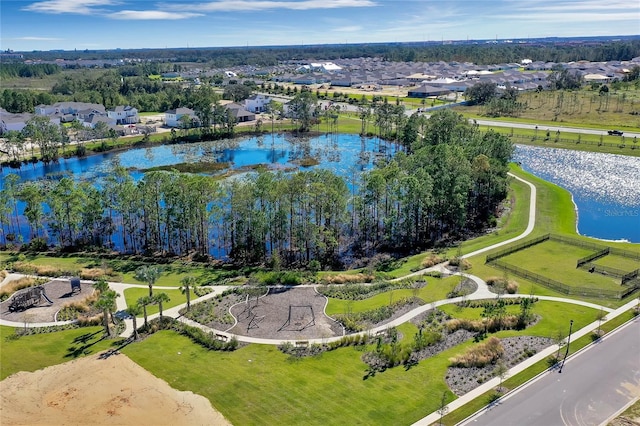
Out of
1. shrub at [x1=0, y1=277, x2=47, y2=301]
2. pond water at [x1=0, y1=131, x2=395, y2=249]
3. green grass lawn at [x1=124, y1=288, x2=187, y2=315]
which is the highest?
pond water at [x1=0, y1=131, x2=395, y2=249]

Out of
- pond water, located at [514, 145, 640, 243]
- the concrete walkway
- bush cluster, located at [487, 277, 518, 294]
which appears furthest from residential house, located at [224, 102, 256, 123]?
the concrete walkway

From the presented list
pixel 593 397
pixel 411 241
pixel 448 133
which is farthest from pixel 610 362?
pixel 448 133

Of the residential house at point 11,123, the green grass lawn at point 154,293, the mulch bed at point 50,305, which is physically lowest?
the green grass lawn at point 154,293

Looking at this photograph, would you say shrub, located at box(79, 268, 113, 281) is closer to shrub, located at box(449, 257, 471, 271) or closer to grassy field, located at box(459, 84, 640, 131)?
shrub, located at box(449, 257, 471, 271)

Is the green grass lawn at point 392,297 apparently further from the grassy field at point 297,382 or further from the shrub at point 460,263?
the grassy field at point 297,382

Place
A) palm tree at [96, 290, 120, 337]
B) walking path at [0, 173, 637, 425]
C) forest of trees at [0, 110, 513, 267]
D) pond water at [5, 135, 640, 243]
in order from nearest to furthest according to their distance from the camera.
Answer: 1. walking path at [0, 173, 637, 425]
2. palm tree at [96, 290, 120, 337]
3. forest of trees at [0, 110, 513, 267]
4. pond water at [5, 135, 640, 243]

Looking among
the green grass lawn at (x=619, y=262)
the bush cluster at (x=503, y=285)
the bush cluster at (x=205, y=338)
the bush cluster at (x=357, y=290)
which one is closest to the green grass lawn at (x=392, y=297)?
the bush cluster at (x=357, y=290)
